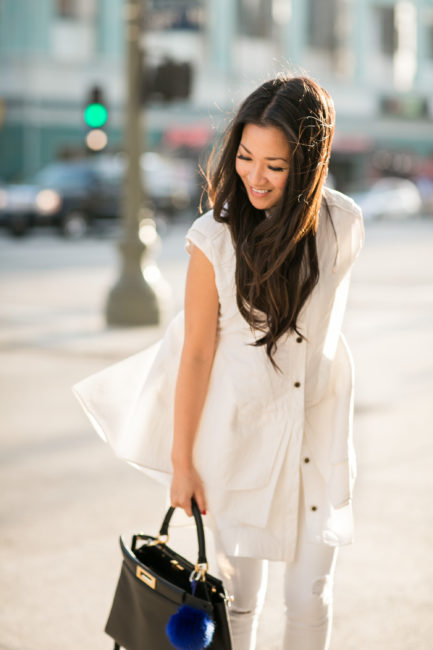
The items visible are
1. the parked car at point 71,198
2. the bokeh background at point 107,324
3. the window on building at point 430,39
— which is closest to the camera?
the bokeh background at point 107,324

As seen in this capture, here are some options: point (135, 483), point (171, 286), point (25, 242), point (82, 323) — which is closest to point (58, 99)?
point (25, 242)

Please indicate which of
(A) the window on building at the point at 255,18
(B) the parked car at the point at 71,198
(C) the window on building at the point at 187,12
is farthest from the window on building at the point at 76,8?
(B) the parked car at the point at 71,198

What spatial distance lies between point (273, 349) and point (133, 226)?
27.2 ft

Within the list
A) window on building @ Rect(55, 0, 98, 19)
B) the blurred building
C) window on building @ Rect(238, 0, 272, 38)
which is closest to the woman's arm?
the blurred building

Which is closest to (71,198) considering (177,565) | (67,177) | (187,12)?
(67,177)

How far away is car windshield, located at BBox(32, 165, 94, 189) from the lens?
2578 centimetres

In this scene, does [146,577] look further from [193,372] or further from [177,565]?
[193,372]

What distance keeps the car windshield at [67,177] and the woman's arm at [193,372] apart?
77.3ft

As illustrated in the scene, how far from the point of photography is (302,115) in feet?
7.97

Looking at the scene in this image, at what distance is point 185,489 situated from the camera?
2.55m

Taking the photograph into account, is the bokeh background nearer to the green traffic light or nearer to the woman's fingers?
the green traffic light

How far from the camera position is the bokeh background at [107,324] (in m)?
3.94

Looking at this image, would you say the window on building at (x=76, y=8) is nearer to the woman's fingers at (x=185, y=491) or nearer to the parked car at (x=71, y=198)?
the parked car at (x=71, y=198)

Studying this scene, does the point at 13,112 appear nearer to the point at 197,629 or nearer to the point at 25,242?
the point at 25,242
